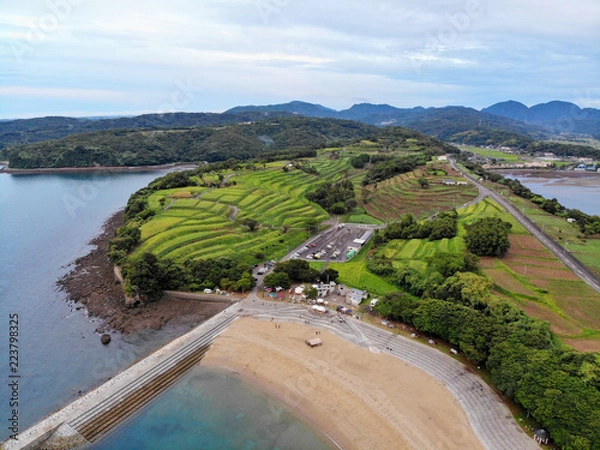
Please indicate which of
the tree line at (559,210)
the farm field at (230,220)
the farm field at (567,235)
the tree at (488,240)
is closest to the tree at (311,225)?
the farm field at (230,220)

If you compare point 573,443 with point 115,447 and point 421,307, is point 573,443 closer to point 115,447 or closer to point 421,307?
point 421,307

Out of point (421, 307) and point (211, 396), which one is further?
point (421, 307)

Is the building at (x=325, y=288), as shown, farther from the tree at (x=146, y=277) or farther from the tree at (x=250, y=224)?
the tree at (x=250, y=224)

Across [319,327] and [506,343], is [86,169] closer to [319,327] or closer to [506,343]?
[319,327]

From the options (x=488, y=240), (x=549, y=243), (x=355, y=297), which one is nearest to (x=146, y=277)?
(x=355, y=297)

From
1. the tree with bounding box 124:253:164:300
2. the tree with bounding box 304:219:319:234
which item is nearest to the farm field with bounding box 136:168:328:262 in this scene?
the tree with bounding box 304:219:319:234

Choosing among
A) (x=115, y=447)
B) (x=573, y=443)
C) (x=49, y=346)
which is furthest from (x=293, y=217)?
(x=573, y=443)
